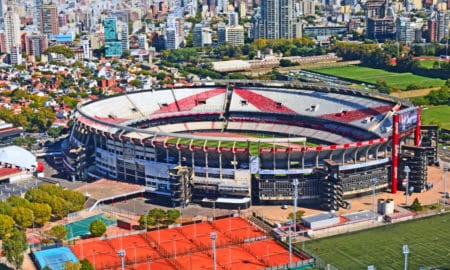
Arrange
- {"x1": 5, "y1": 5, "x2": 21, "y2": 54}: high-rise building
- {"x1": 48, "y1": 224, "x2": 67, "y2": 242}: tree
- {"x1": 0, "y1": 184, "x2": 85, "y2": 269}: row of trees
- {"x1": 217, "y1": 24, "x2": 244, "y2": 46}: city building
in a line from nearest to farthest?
{"x1": 0, "y1": 184, "x2": 85, "y2": 269}: row of trees, {"x1": 48, "y1": 224, "x2": 67, "y2": 242}: tree, {"x1": 5, "y1": 5, "x2": 21, "y2": 54}: high-rise building, {"x1": 217, "y1": 24, "x2": 244, "y2": 46}: city building

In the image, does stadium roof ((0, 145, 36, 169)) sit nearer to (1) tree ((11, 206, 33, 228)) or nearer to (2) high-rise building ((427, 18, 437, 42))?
(1) tree ((11, 206, 33, 228))

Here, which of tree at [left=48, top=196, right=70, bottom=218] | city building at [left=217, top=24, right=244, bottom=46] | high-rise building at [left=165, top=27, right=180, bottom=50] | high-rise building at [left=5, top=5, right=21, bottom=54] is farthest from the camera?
high-rise building at [left=165, top=27, right=180, bottom=50]

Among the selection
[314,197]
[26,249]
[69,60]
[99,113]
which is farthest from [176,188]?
[69,60]

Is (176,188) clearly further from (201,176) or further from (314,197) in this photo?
(314,197)

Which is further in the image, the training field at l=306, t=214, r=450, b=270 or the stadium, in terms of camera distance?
the stadium

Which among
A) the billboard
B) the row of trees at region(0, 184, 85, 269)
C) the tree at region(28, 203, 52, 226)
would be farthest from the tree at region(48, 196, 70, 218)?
the billboard

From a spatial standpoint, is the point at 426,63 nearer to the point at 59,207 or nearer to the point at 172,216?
the point at 172,216
